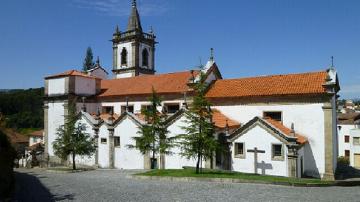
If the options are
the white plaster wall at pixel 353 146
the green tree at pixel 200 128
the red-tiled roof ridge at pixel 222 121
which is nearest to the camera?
the green tree at pixel 200 128

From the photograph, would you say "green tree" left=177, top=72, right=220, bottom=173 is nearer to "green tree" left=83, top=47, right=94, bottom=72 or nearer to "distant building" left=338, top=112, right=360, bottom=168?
"distant building" left=338, top=112, right=360, bottom=168

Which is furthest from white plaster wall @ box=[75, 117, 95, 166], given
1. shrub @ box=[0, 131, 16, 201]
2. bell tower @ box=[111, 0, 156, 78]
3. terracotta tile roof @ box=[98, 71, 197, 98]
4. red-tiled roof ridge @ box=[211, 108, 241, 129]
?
shrub @ box=[0, 131, 16, 201]

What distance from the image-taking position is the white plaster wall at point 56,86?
3922cm

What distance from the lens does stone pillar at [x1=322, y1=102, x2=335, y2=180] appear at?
83.5 ft

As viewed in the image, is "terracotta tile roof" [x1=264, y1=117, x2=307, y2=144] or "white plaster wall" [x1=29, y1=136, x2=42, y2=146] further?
"white plaster wall" [x1=29, y1=136, x2=42, y2=146]

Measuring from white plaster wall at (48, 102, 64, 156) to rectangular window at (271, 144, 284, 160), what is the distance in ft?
80.4

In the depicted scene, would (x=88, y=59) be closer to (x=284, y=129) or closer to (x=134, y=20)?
(x=134, y=20)

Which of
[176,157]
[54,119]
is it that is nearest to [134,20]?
[54,119]

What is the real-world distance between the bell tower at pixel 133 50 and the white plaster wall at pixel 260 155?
89.3 ft

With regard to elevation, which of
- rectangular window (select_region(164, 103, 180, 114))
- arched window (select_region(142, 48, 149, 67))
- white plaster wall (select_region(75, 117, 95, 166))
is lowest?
white plaster wall (select_region(75, 117, 95, 166))

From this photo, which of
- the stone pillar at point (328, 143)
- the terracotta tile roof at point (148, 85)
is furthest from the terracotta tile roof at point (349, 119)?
the stone pillar at point (328, 143)

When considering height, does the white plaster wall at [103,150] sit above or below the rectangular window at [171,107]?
below

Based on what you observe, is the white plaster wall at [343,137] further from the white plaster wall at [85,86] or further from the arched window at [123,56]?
the white plaster wall at [85,86]

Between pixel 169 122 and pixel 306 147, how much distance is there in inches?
447
